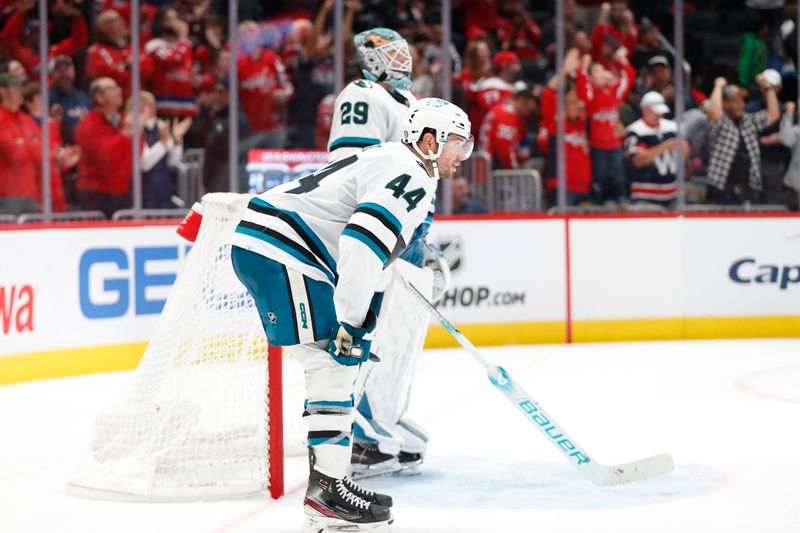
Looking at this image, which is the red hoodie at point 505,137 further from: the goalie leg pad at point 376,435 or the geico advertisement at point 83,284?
the goalie leg pad at point 376,435

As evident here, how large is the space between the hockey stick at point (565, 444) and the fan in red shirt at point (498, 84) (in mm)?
4990

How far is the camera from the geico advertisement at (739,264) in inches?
295

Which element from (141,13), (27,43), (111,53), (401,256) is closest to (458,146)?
(401,256)

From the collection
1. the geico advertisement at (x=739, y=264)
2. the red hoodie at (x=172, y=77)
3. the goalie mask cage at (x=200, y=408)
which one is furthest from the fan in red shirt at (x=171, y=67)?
the goalie mask cage at (x=200, y=408)

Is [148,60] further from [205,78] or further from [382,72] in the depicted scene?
[382,72]

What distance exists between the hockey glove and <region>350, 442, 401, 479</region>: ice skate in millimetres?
909

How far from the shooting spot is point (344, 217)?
9.91ft

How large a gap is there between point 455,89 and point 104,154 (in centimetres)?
239

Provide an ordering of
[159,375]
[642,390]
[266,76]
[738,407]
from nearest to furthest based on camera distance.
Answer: [159,375] → [738,407] → [642,390] → [266,76]

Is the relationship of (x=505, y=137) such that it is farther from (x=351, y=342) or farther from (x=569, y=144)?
(x=351, y=342)

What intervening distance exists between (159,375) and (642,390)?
2.68 metres

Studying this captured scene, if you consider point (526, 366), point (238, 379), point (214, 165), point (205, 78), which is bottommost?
point (526, 366)

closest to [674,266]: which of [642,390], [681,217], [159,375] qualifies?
[681,217]

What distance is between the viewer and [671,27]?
326 inches
